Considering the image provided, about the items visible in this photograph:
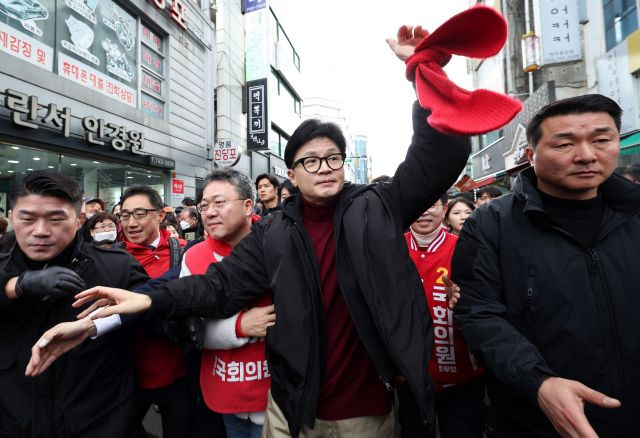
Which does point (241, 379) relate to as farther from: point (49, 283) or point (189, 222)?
point (189, 222)

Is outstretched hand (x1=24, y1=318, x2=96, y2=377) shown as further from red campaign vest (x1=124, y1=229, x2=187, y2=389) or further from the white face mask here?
the white face mask

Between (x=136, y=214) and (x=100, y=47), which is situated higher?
(x=100, y=47)

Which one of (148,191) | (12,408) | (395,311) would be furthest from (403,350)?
(148,191)

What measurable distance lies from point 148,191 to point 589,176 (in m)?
3.02

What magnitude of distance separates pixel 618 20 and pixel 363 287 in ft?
38.0

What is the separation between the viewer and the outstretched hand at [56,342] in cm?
134

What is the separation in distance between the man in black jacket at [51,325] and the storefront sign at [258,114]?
15.5m

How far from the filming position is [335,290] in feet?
5.26

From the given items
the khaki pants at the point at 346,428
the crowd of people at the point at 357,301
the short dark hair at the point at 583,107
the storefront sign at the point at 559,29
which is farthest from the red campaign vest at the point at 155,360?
the storefront sign at the point at 559,29

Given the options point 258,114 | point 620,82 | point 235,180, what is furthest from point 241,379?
point 258,114

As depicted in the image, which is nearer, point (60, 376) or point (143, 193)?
point (60, 376)

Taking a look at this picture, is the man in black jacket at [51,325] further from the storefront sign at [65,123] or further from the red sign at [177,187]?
the red sign at [177,187]

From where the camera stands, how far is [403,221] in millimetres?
1605

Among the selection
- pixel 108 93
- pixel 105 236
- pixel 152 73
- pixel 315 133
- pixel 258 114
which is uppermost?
pixel 258 114
